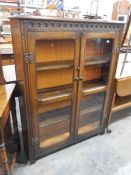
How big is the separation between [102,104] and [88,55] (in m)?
0.66

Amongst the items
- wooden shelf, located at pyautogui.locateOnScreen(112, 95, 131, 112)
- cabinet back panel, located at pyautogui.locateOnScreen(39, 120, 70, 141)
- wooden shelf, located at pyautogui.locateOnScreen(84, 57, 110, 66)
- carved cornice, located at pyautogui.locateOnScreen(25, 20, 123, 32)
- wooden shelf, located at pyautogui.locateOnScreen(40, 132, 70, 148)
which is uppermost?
carved cornice, located at pyautogui.locateOnScreen(25, 20, 123, 32)

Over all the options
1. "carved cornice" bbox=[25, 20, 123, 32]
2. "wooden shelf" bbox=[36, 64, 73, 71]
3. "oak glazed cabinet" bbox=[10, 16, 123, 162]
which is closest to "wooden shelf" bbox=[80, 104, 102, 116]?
"oak glazed cabinet" bbox=[10, 16, 123, 162]

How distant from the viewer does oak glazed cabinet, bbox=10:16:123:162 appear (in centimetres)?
127

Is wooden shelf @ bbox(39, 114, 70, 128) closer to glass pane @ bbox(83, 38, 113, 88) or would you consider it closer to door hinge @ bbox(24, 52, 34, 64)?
glass pane @ bbox(83, 38, 113, 88)

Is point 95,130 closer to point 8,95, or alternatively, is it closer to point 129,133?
point 129,133

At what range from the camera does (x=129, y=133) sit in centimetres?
230

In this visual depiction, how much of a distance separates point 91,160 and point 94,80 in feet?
3.14

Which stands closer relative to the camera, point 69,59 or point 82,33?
point 82,33

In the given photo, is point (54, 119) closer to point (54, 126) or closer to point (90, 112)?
point (54, 126)

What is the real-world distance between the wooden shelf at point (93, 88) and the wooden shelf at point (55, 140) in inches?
22.5

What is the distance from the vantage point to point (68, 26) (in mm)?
1327

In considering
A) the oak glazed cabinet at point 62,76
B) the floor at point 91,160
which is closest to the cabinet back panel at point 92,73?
the oak glazed cabinet at point 62,76

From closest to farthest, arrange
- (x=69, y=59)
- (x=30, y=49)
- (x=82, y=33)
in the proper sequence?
(x=30, y=49) < (x=82, y=33) < (x=69, y=59)

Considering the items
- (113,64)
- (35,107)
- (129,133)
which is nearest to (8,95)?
(35,107)
